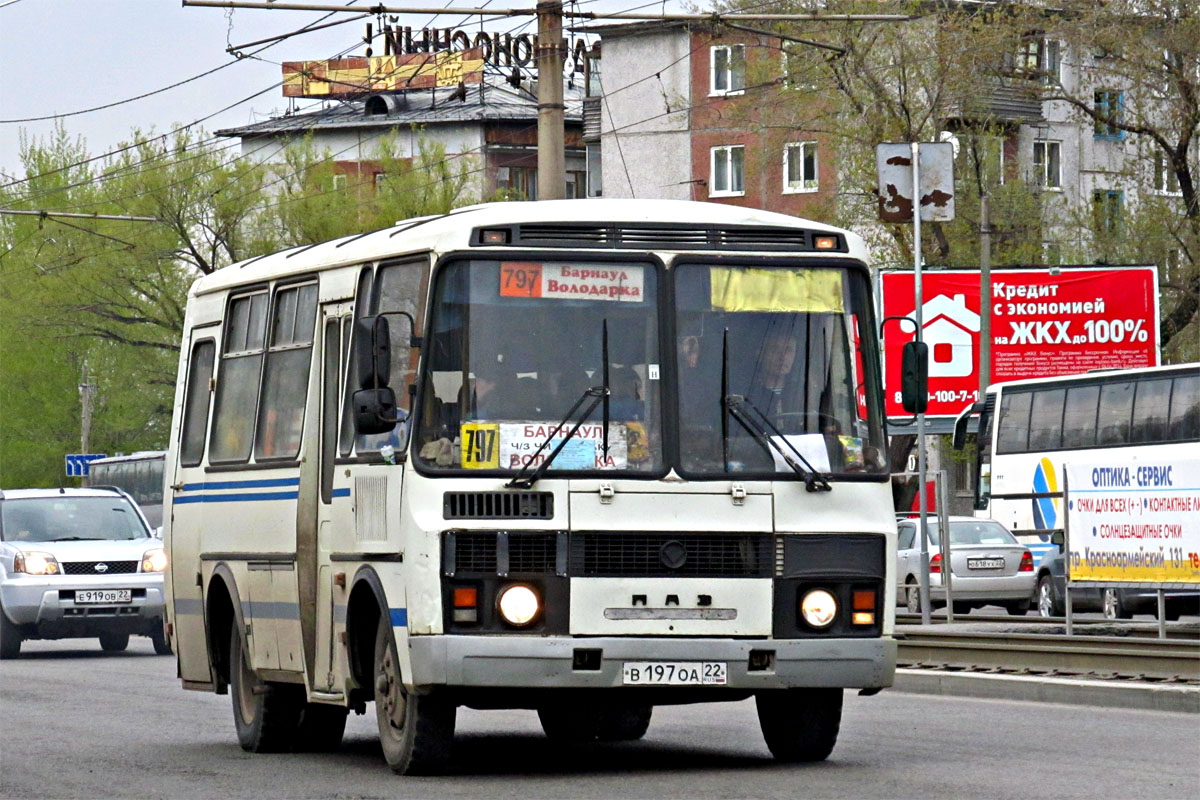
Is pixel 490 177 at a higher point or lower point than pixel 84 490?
higher

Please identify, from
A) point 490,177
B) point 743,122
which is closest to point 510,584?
point 743,122

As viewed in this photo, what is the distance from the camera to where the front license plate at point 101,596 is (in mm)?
25203

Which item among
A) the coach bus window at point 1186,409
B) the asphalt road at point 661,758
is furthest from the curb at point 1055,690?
the coach bus window at point 1186,409

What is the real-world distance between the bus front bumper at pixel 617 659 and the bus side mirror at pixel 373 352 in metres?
1.18

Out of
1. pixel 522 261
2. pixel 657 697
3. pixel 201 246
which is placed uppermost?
pixel 201 246

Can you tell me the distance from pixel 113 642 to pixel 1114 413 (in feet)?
54.4

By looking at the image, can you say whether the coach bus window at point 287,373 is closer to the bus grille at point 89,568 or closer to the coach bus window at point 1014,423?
the bus grille at point 89,568

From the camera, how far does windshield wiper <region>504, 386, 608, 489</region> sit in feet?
36.2

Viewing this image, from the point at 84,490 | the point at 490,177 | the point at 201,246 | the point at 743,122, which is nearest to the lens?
the point at 84,490

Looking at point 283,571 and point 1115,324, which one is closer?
point 283,571

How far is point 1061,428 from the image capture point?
39.4 meters

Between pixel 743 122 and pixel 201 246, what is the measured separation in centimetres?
1608

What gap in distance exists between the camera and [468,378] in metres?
11.2

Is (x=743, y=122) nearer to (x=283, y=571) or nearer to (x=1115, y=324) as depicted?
(x=1115, y=324)
